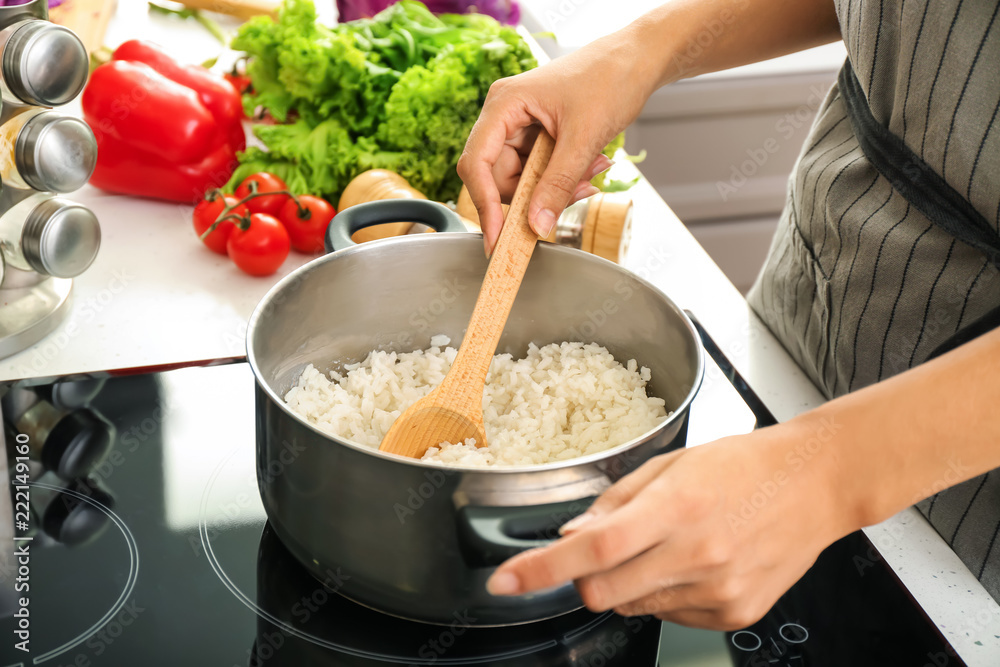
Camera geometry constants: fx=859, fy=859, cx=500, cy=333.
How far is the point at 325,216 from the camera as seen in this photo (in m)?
1.22

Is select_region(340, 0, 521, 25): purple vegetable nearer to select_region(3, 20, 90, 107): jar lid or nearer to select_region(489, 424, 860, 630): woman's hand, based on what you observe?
select_region(3, 20, 90, 107): jar lid

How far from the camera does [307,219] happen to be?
3.96ft

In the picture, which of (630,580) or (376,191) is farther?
(376,191)

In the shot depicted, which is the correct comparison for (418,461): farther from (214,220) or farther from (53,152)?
(214,220)

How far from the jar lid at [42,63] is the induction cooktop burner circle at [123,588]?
39cm

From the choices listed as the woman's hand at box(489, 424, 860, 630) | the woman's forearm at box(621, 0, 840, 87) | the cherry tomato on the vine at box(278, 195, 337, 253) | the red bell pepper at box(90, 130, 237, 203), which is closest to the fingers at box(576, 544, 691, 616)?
the woman's hand at box(489, 424, 860, 630)

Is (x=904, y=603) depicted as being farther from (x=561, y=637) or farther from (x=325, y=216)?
(x=325, y=216)

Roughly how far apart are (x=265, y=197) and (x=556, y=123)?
0.55m

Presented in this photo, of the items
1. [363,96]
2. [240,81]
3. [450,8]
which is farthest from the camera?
[450,8]

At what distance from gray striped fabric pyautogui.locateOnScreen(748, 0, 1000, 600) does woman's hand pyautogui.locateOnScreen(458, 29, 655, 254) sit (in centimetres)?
23

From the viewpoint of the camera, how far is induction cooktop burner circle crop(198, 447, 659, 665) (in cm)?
67

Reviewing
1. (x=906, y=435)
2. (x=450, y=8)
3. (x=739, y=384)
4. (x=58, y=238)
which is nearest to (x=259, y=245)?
(x=58, y=238)

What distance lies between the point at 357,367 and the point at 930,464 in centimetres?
55

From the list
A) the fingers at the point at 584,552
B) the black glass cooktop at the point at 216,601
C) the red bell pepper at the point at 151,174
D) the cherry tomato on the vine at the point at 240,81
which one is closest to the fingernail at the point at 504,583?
the fingers at the point at 584,552
